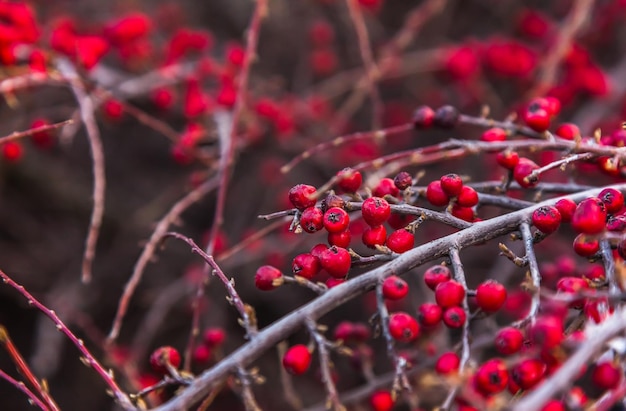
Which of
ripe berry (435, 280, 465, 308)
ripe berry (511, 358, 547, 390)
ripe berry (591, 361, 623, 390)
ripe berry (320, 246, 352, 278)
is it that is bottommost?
ripe berry (591, 361, 623, 390)

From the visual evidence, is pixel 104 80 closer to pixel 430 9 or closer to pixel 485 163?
pixel 430 9

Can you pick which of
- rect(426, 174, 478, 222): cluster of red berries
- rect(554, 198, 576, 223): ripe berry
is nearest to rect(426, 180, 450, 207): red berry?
rect(426, 174, 478, 222): cluster of red berries

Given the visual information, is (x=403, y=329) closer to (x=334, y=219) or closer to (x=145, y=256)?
(x=334, y=219)

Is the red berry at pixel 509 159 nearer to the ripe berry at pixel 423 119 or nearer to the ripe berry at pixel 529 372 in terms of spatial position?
the ripe berry at pixel 423 119

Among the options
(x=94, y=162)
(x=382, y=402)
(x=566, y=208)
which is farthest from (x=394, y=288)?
(x=94, y=162)

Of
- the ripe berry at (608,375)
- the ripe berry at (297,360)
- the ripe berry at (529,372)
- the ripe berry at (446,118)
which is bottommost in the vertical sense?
the ripe berry at (608,375)

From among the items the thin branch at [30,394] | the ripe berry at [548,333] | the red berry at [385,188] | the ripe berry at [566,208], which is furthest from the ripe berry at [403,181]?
the thin branch at [30,394]

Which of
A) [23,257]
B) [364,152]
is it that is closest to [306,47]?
[364,152]

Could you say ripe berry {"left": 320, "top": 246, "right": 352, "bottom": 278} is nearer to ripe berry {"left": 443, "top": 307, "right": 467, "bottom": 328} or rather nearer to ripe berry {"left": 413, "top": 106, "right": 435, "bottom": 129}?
ripe berry {"left": 443, "top": 307, "right": 467, "bottom": 328}
